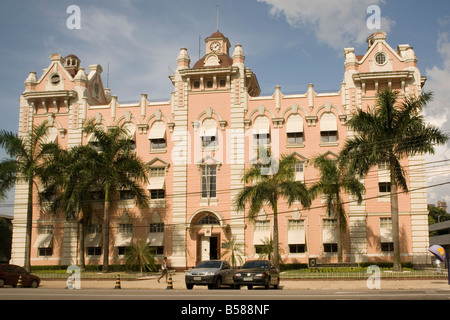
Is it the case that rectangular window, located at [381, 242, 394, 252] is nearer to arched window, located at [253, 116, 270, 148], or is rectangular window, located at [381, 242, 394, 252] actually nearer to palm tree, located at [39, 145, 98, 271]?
arched window, located at [253, 116, 270, 148]

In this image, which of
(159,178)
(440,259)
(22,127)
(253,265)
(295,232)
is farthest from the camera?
(22,127)

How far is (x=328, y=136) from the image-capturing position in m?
39.9

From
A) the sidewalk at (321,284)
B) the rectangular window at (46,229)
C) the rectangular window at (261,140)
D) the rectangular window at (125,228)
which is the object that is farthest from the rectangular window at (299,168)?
the rectangular window at (46,229)

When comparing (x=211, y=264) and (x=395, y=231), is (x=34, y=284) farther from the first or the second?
(x=395, y=231)

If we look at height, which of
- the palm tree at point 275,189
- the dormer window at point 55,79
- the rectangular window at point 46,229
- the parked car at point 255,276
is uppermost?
the dormer window at point 55,79

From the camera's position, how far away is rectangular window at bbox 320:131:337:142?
39875 millimetres

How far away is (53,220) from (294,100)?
2325cm

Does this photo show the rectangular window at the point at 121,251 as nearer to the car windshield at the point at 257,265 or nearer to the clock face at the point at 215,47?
the car windshield at the point at 257,265

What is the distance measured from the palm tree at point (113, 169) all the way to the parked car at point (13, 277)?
866 centimetres

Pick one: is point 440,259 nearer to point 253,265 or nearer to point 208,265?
point 253,265

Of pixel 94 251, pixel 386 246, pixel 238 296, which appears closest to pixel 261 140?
pixel 386 246

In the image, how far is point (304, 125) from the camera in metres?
40.2

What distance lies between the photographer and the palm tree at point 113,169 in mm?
37344

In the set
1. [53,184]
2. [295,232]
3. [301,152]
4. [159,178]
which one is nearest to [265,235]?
[295,232]
